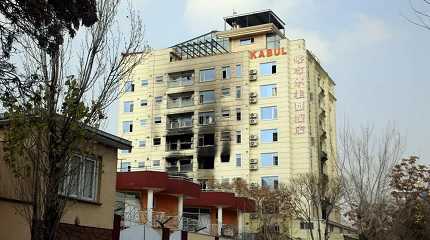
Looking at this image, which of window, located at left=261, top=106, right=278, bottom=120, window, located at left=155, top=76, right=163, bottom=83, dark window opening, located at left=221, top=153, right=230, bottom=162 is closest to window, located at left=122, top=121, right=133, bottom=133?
window, located at left=155, top=76, right=163, bottom=83

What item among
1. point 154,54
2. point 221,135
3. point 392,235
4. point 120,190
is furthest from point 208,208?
point 154,54

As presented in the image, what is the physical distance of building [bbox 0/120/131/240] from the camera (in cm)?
1440

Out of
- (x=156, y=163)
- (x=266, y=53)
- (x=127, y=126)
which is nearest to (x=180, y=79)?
(x=127, y=126)

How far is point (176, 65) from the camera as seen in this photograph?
203ft

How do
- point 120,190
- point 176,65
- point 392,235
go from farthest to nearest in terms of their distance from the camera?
point 176,65 → point 120,190 → point 392,235

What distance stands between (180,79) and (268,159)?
13.5 meters

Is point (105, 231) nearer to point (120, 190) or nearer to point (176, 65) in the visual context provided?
point (120, 190)

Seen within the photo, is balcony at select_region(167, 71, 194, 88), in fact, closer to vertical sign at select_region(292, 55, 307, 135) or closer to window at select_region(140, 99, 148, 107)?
window at select_region(140, 99, 148, 107)

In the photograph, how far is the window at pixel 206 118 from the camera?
193ft

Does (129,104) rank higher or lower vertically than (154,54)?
lower

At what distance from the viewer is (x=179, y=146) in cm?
5994

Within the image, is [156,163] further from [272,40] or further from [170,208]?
[170,208]

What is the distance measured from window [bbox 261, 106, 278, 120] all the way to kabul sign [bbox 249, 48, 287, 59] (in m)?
5.38

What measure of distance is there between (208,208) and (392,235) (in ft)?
52.8
